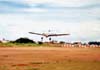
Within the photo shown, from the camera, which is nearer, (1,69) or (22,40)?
(1,69)

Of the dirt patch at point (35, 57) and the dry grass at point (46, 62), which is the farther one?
the dirt patch at point (35, 57)

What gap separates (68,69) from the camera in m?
30.9

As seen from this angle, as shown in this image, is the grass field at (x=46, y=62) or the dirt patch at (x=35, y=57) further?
the dirt patch at (x=35, y=57)

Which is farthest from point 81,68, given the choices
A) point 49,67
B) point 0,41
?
point 0,41

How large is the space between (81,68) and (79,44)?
160ft

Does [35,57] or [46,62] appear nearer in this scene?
[46,62]

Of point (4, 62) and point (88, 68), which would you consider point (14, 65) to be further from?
point (88, 68)

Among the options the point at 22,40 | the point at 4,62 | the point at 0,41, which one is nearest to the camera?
the point at 4,62

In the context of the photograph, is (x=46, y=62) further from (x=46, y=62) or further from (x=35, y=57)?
(x=35, y=57)

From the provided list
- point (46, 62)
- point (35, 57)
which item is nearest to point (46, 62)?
point (46, 62)

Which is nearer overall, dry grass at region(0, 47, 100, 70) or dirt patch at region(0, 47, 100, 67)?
dry grass at region(0, 47, 100, 70)

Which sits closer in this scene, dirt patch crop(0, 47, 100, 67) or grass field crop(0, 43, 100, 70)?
grass field crop(0, 43, 100, 70)

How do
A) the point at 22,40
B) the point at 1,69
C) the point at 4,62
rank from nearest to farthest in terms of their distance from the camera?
the point at 1,69 < the point at 4,62 < the point at 22,40

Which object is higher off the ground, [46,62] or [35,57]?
[35,57]
